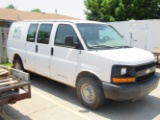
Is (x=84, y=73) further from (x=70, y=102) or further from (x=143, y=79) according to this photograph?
(x=143, y=79)

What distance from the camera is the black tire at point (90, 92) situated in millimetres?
5102

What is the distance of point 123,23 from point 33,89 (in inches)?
306

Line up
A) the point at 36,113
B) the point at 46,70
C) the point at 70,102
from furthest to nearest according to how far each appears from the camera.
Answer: the point at 46,70 < the point at 70,102 < the point at 36,113

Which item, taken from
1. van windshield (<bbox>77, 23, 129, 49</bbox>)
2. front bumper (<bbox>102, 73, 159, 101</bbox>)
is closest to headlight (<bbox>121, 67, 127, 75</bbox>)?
front bumper (<bbox>102, 73, 159, 101</bbox>)

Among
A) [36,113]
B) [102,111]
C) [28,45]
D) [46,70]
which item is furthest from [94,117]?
[28,45]

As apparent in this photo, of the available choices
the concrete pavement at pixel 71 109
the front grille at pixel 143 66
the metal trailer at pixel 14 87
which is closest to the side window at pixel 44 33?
the concrete pavement at pixel 71 109

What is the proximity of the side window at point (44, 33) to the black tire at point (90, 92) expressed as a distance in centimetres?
185

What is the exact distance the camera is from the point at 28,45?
24.4 feet

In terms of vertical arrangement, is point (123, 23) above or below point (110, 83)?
above

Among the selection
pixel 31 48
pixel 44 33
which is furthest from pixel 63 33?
pixel 31 48

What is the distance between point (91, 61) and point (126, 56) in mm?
785

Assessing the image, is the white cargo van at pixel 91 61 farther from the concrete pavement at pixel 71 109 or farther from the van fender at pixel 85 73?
the concrete pavement at pixel 71 109

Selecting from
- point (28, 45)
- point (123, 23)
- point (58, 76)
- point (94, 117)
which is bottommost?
point (94, 117)

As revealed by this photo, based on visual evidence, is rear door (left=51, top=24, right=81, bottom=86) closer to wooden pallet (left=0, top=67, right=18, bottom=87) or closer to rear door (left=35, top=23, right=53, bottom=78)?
rear door (left=35, top=23, right=53, bottom=78)
